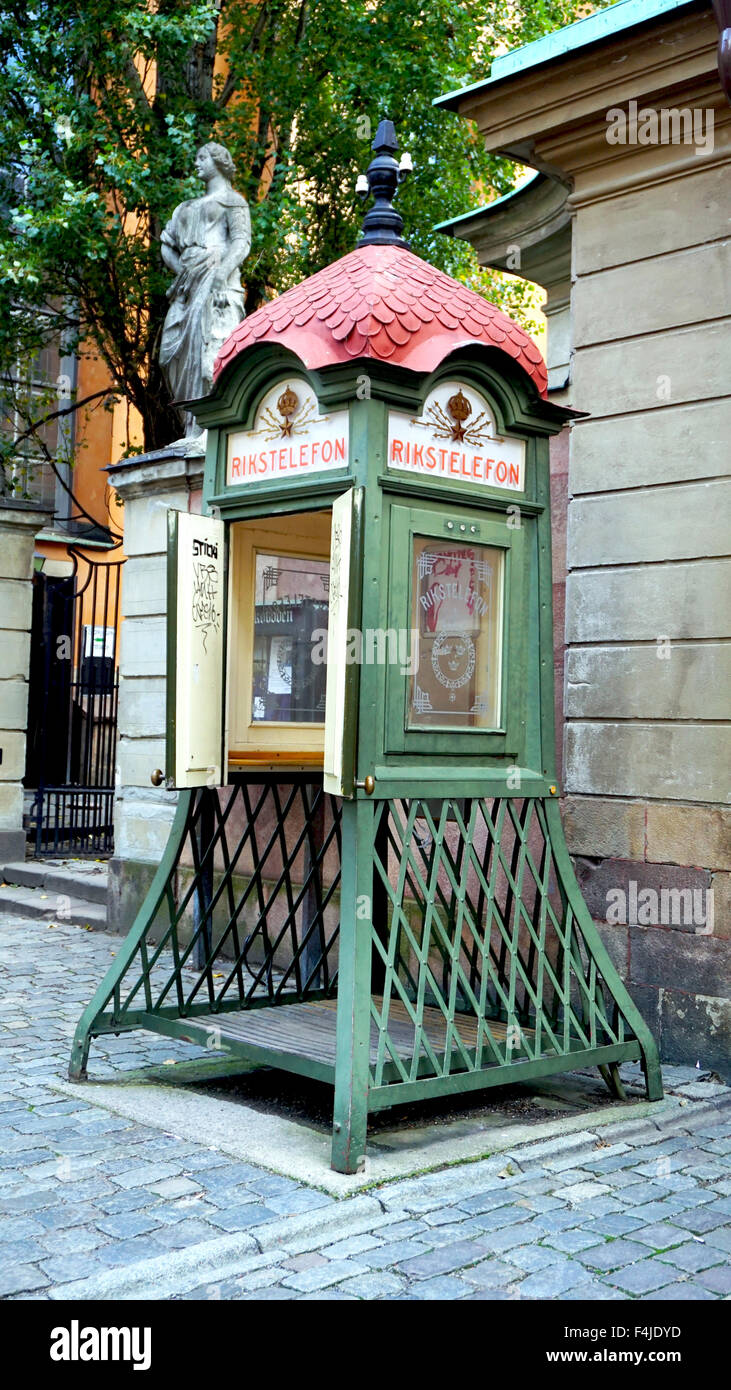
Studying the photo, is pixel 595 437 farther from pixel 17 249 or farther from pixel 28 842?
pixel 17 249

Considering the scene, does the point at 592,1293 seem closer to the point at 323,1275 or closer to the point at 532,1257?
the point at 532,1257

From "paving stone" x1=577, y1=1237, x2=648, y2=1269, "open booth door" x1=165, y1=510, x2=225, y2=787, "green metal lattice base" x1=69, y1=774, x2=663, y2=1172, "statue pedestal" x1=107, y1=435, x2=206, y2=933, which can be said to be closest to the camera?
"paving stone" x1=577, y1=1237, x2=648, y2=1269

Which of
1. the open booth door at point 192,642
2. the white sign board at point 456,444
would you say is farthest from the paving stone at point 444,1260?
the white sign board at point 456,444

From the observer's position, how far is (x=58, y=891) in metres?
10.9

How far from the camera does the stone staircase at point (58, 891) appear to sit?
1010 cm

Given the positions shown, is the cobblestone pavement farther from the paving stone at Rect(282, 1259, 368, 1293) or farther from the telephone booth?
the telephone booth

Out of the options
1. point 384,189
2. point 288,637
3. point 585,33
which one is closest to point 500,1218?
point 288,637

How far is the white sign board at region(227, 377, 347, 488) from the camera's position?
501 centimetres

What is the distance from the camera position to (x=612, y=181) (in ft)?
21.5

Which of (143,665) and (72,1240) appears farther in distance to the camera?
(143,665)

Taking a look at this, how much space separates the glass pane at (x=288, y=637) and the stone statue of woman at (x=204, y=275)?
4685 mm

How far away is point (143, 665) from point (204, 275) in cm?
414

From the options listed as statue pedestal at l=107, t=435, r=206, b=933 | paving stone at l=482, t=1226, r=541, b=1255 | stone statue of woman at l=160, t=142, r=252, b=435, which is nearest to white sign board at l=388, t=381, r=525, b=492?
paving stone at l=482, t=1226, r=541, b=1255

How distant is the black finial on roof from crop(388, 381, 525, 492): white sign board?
2.56 ft
